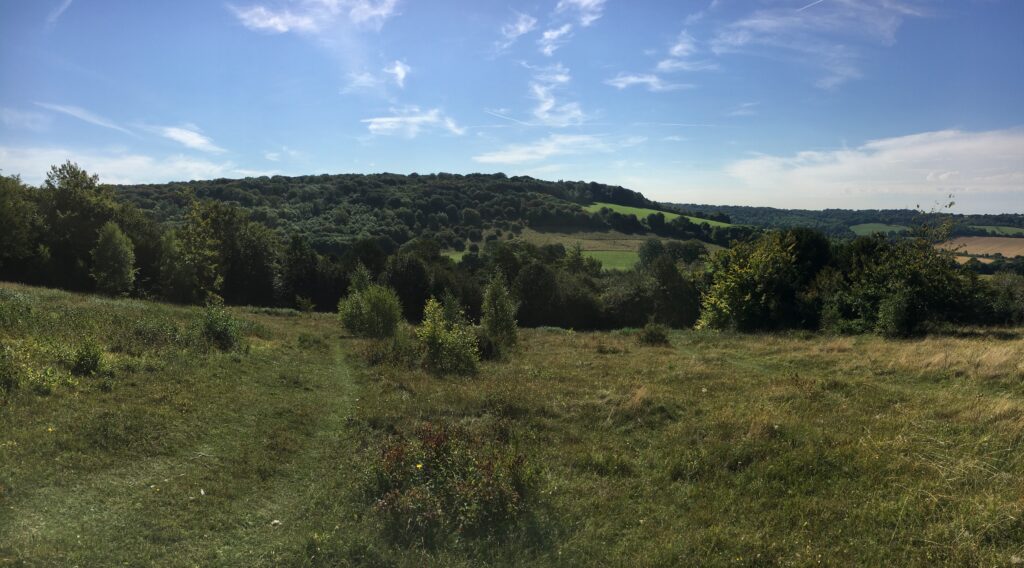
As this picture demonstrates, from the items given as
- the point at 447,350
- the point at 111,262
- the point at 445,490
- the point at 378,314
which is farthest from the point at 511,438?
the point at 111,262

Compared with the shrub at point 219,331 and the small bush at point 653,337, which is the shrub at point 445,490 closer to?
the shrub at point 219,331

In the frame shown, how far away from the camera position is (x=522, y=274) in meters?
55.7

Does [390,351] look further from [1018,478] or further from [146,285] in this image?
[146,285]

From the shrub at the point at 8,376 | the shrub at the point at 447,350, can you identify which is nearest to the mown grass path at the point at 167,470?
the shrub at the point at 8,376

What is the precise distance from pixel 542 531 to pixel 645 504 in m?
1.75

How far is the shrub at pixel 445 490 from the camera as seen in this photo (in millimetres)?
6707

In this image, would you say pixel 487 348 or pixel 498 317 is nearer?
pixel 487 348

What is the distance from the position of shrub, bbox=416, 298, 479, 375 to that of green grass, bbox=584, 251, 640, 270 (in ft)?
232

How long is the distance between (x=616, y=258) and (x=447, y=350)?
79.4 meters

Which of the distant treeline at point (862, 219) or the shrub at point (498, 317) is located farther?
the distant treeline at point (862, 219)

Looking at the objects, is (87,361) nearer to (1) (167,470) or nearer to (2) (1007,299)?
(1) (167,470)

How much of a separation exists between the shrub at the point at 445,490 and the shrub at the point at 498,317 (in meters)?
15.2

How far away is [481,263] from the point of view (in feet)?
259

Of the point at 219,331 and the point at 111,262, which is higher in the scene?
the point at 111,262
